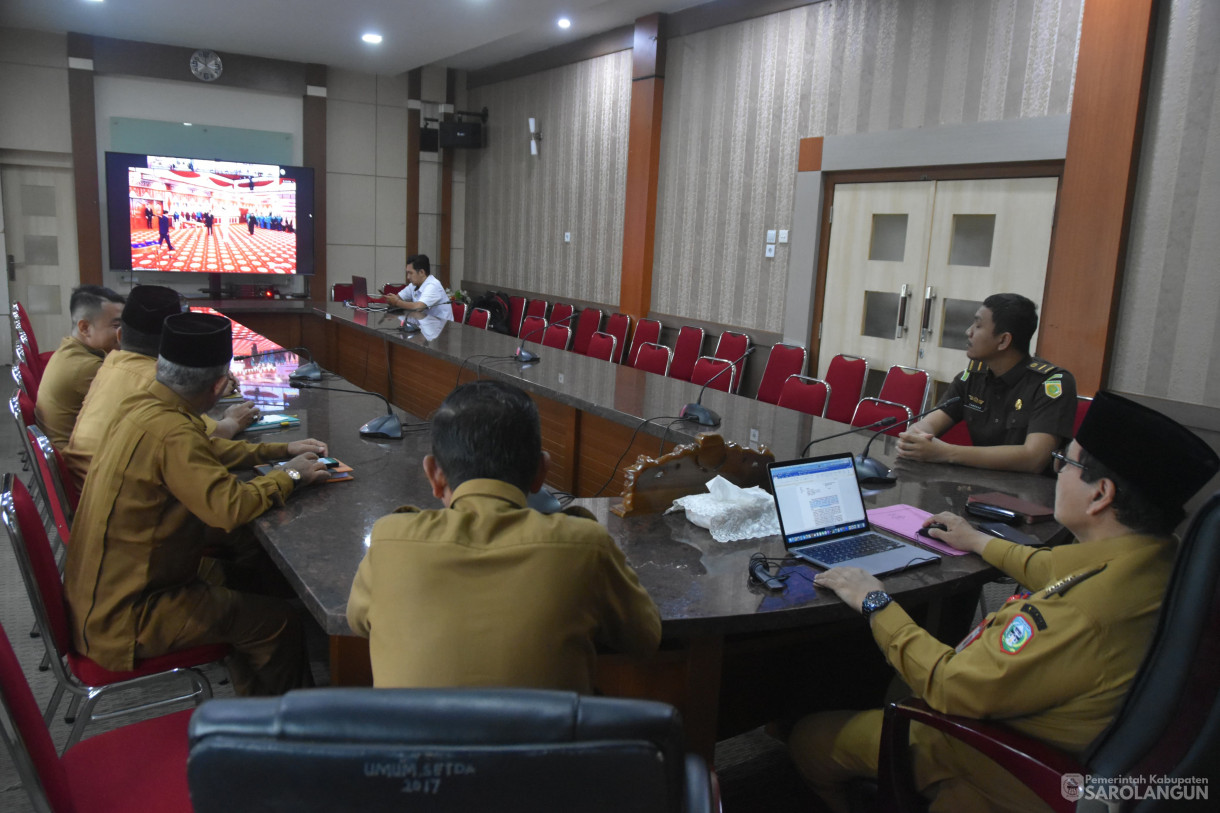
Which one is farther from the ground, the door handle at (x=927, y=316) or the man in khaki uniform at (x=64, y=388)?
the door handle at (x=927, y=316)

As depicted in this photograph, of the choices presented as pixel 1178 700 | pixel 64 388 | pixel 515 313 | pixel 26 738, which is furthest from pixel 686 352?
pixel 26 738

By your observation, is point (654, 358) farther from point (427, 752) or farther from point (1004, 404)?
point (427, 752)

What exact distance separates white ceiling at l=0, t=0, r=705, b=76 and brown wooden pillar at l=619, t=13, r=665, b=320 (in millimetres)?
273

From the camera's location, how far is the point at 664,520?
6.93ft

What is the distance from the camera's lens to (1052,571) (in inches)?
64.7

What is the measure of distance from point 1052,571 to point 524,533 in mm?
1073

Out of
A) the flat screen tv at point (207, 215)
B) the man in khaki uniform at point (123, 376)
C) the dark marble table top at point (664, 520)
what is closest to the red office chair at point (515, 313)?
the flat screen tv at point (207, 215)

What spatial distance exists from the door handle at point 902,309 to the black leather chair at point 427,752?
5.16 m

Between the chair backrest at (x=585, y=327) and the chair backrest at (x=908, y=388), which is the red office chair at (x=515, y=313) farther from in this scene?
the chair backrest at (x=908, y=388)

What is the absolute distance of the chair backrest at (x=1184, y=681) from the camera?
3.80 feet

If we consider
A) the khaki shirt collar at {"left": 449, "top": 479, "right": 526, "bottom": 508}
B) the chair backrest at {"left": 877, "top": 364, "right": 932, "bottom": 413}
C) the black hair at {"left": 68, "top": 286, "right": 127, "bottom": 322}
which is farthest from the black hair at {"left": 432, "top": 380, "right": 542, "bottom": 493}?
the chair backrest at {"left": 877, "top": 364, "right": 932, "bottom": 413}

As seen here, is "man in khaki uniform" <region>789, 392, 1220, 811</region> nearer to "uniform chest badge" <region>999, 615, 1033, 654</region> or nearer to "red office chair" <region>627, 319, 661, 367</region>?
"uniform chest badge" <region>999, 615, 1033, 654</region>

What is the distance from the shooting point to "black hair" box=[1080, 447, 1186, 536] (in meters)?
1.45

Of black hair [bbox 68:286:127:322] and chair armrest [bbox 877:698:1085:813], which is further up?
black hair [bbox 68:286:127:322]
